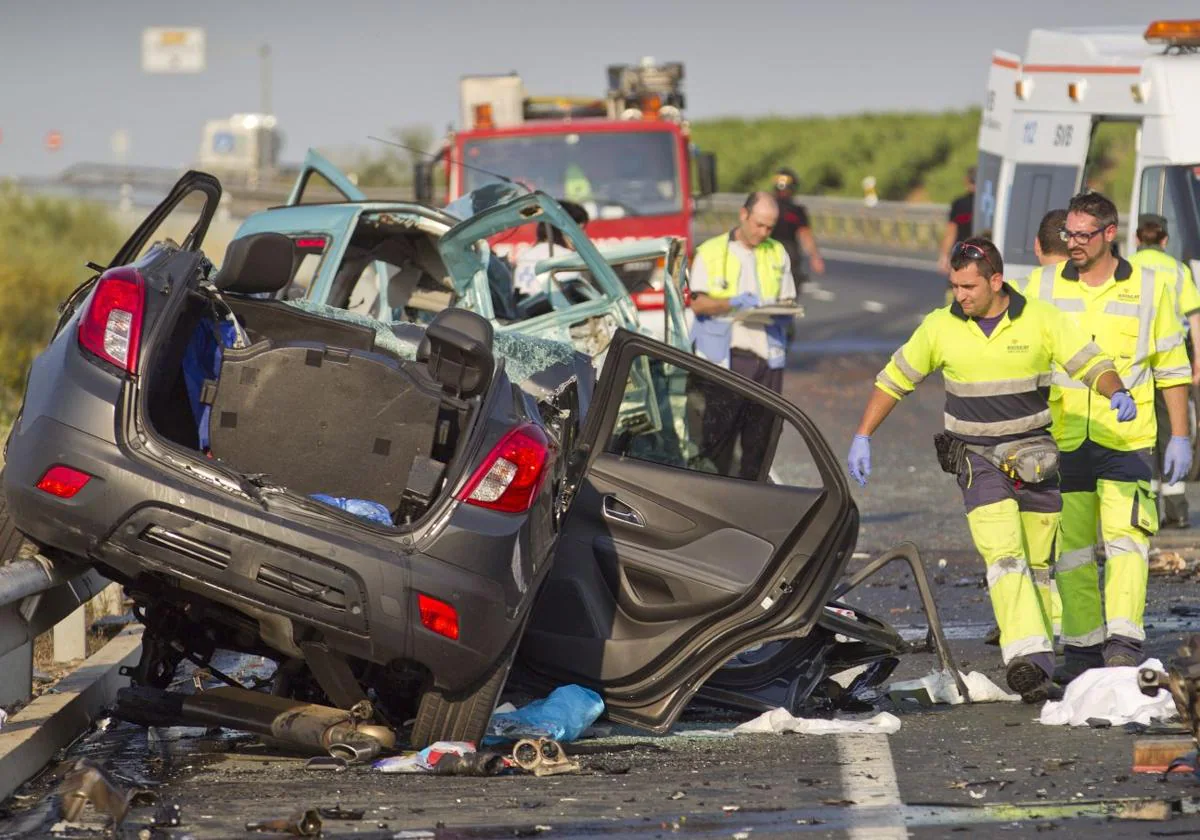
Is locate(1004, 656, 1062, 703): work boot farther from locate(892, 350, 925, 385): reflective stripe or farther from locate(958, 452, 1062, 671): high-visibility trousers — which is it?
locate(892, 350, 925, 385): reflective stripe

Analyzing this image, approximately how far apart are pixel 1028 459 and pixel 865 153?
5286 centimetres

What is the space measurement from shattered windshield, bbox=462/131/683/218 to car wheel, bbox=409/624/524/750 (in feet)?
40.8

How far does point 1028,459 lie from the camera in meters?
7.85

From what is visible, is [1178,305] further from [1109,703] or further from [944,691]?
[1109,703]

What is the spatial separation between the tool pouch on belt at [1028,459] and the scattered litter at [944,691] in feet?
2.49

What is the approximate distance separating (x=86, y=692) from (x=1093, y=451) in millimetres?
3967

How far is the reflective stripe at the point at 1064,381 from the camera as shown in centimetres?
820

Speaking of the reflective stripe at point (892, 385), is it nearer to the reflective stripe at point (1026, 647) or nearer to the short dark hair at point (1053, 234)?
the reflective stripe at point (1026, 647)

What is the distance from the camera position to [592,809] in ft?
19.1

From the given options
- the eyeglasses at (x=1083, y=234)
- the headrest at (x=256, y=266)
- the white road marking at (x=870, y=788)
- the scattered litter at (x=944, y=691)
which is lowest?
the scattered litter at (x=944, y=691)

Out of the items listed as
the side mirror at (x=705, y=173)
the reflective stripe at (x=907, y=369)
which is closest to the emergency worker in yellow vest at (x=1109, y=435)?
the reflective stripe at (x=907, y=369)

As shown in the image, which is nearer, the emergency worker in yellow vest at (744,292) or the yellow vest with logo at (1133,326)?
the yellow vest with logo at (1133,326)

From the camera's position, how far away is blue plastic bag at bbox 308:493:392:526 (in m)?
6.13

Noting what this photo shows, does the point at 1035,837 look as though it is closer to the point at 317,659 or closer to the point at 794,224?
the point at 317,659
